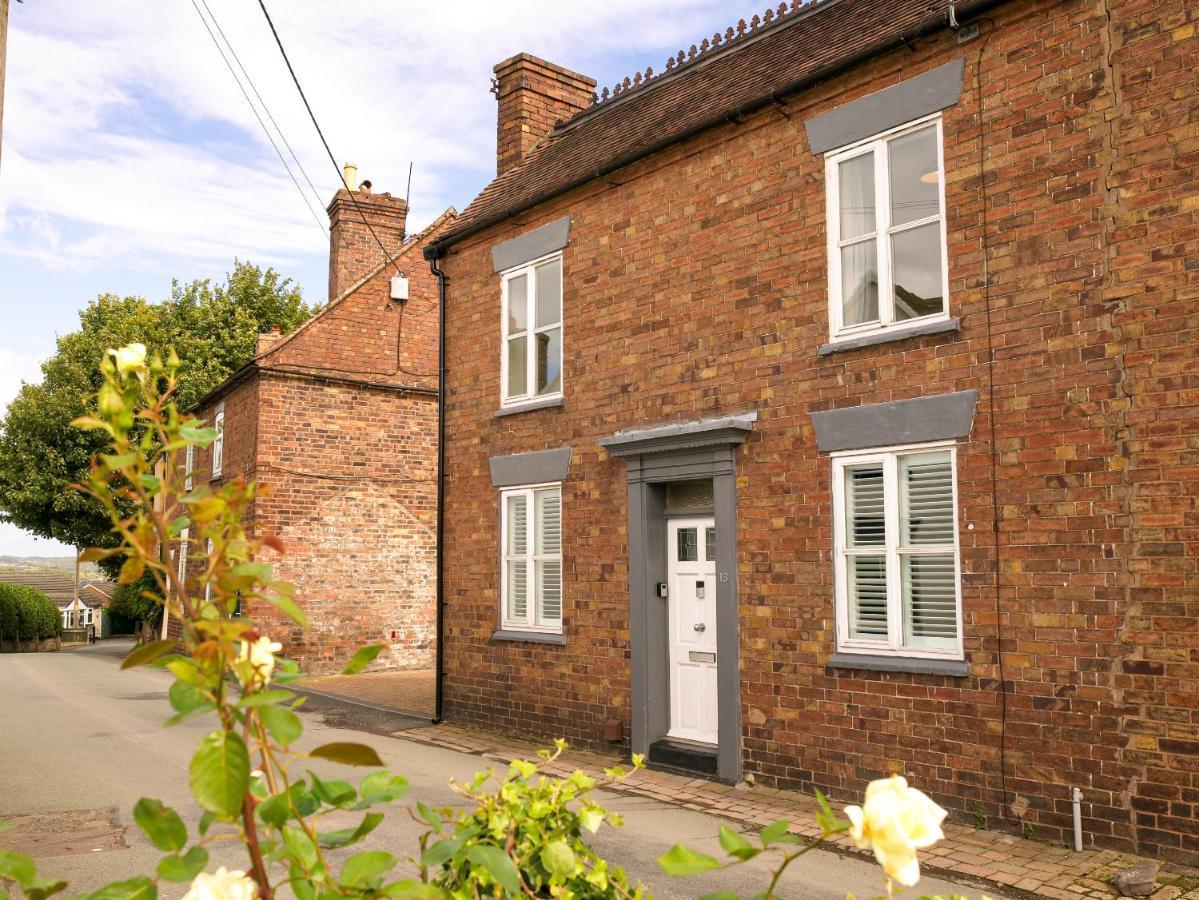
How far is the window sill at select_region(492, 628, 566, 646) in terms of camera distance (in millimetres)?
12023

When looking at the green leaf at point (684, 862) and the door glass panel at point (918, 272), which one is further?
the door glass panel at point (918, 272)

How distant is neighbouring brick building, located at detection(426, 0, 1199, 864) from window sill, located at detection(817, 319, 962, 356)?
26mm

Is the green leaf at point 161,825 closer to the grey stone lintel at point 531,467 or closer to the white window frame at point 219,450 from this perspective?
the grey stone lintel at point 531,467

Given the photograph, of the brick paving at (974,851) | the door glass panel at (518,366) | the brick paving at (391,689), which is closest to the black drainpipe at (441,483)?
the brick paving at (391,689)

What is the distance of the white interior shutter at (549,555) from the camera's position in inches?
488

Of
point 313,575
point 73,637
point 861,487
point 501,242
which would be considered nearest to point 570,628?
point 861,487

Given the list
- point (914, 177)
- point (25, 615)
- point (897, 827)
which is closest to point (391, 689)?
point (914, 177)

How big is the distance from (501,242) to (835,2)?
504 cm

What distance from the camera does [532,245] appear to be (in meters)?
13.0

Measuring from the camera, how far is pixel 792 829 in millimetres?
8234

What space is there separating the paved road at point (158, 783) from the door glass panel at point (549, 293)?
5.38 meters

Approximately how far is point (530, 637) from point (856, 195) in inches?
250

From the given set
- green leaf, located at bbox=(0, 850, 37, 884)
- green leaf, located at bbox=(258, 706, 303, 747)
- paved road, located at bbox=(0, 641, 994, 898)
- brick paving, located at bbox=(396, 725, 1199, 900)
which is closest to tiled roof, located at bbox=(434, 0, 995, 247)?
brick paving, located at bbox=(396, 725, 1199, 900)

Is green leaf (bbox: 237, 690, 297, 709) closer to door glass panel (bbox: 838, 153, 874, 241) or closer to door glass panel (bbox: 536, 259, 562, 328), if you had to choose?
door glass panel (bbox: 838, 153, 874, 241)
